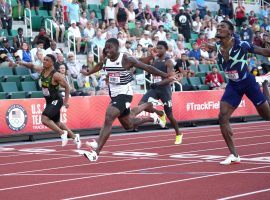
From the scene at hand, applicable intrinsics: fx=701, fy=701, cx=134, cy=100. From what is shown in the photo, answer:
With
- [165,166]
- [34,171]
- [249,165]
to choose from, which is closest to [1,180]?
[34,171]

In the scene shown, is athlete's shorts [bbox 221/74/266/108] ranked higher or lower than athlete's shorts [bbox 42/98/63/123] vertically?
higher

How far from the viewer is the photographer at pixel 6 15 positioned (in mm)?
22969

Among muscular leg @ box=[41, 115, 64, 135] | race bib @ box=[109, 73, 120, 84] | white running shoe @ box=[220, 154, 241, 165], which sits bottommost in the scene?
muscular leg @ box=[41, 115, 64, 135]

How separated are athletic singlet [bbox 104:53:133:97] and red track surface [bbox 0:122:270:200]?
1295 millimetres

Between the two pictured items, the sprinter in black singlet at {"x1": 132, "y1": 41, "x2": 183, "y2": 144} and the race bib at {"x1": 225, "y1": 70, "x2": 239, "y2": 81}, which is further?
the sprinter in black singlet at {"x1": 132, "y1": 41, "x2": 183, "y2": 144}

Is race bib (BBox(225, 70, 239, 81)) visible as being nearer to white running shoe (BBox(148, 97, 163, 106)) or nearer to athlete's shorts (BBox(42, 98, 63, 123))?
white running shoe (BBox(148, 97, 163, 106))

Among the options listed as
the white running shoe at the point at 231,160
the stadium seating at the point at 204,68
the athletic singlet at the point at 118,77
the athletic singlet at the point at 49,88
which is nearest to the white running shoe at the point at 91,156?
the athletic singlet at the point at 118,77

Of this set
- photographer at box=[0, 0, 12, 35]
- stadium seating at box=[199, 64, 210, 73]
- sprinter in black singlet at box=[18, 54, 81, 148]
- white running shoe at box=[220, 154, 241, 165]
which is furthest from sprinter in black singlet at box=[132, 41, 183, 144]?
stadium seating at box=[199, 64, 210, 73]

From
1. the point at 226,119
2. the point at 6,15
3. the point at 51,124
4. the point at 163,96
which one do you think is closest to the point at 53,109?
the point at 51,124

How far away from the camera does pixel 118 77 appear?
12.7m

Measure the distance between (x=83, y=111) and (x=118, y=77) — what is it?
8.73 m

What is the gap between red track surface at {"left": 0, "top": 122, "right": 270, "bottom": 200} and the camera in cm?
875

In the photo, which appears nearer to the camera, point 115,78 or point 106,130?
point 106,130

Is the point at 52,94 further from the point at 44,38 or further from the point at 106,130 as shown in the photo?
the point at 44,38
